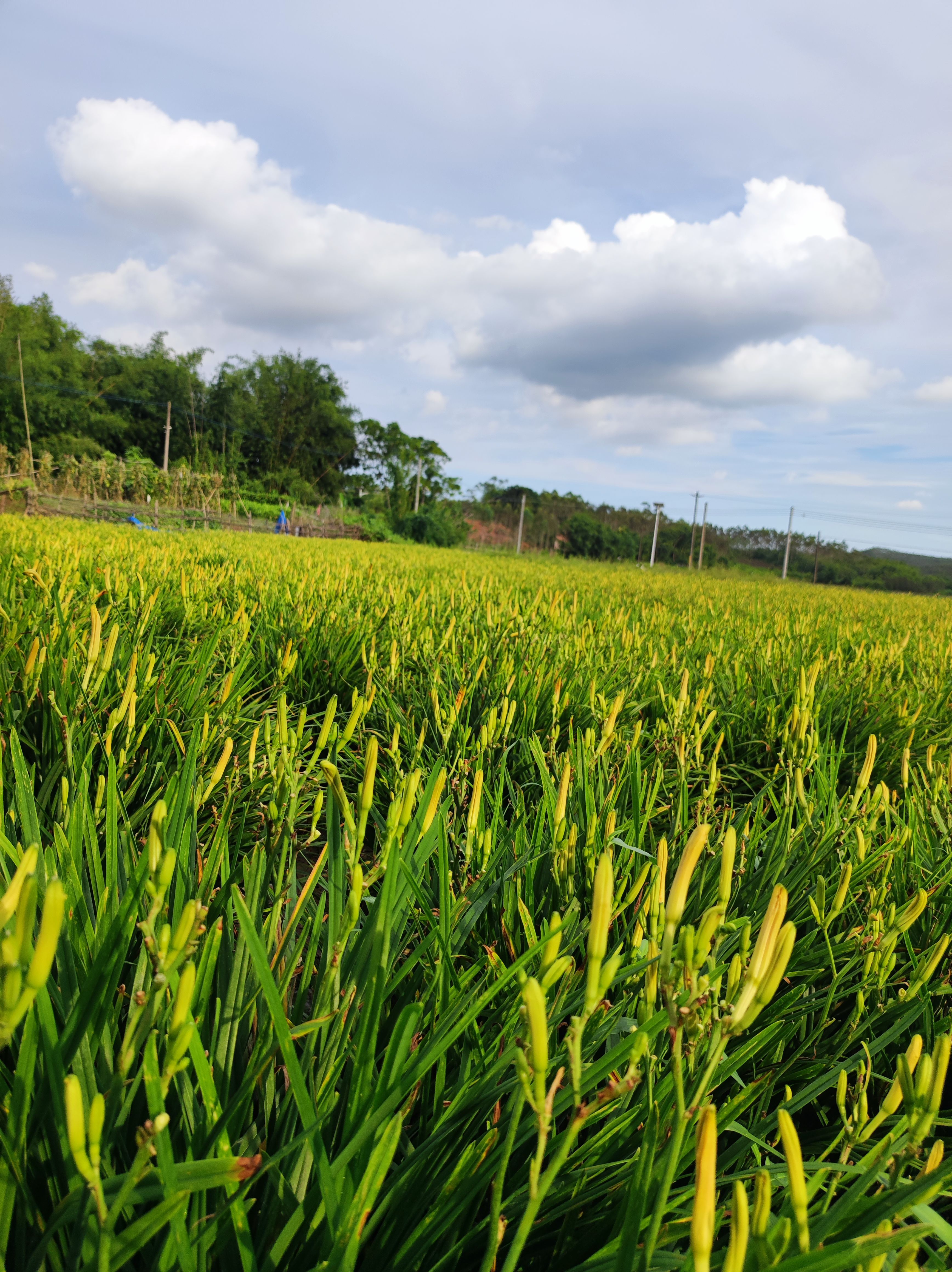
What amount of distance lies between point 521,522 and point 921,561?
40513mm

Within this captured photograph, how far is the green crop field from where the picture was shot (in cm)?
44

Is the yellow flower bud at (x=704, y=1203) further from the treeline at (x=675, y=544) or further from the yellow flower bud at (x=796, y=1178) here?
the treeline at (x=675, y=544)

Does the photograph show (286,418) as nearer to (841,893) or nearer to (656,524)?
(656,524)

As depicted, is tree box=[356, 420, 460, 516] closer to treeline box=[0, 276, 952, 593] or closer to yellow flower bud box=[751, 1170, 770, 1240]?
treeline box=[0, 276, 952, 593]

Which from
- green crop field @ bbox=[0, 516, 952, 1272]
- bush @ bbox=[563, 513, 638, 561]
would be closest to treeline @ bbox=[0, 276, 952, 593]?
bush @ bbox=[563, 513, 638, 561]

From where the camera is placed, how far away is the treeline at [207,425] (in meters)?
35.2

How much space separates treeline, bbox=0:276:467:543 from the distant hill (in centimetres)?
3038

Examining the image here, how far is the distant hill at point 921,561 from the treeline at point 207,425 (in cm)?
3038

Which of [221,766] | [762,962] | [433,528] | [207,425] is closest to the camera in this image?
[762,962]

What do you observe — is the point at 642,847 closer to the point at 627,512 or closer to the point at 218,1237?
the point at 218,1237

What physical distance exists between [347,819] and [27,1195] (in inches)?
14.6

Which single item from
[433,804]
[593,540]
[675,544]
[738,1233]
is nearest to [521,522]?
Answer: [593,540]

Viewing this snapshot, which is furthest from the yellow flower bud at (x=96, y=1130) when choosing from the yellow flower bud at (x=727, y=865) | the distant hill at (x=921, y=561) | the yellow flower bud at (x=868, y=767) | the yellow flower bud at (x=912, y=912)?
the distant hill at (x=921, y=561)

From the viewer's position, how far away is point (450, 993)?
0.75 meters
